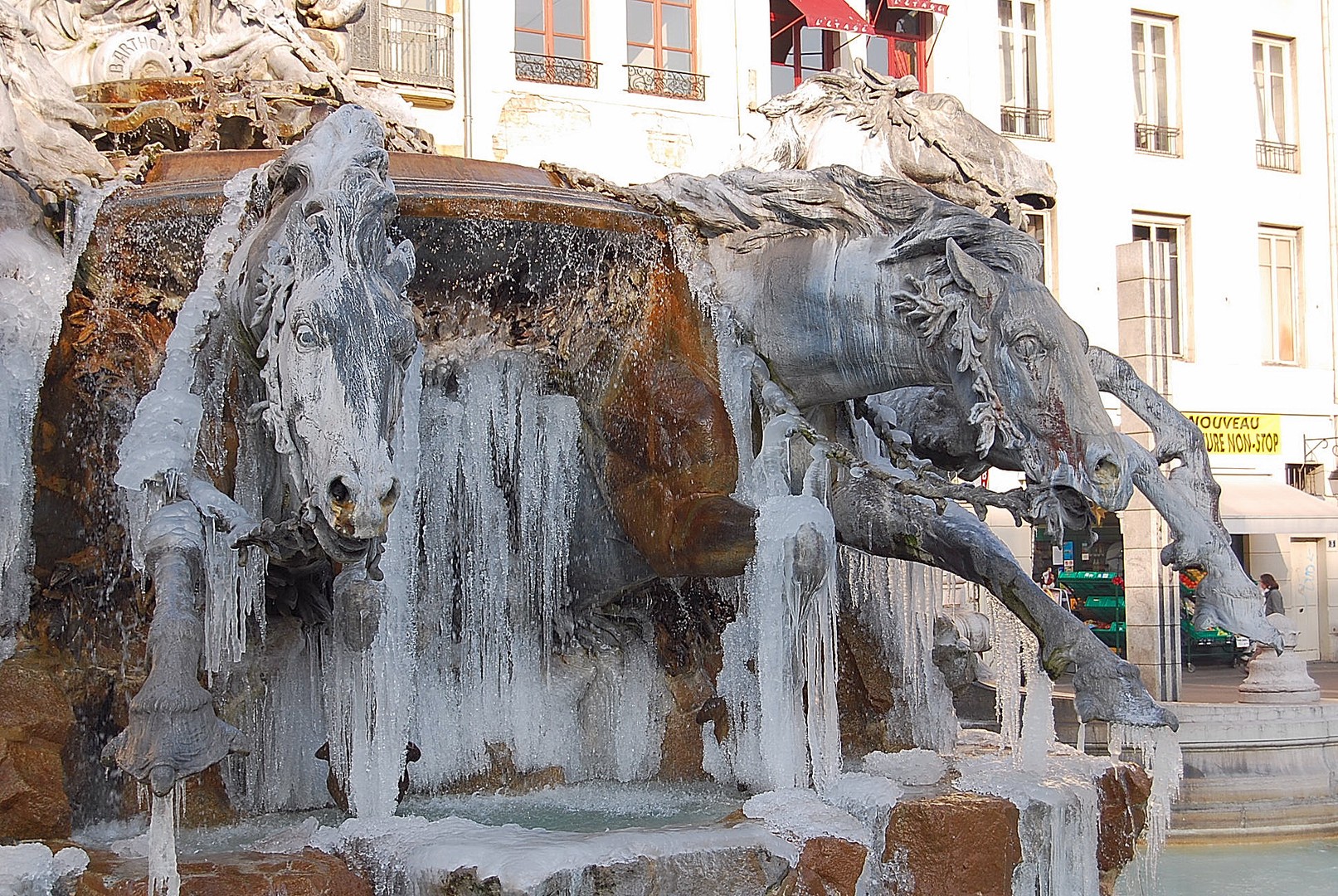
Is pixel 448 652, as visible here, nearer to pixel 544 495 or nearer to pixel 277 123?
pixel 544 495

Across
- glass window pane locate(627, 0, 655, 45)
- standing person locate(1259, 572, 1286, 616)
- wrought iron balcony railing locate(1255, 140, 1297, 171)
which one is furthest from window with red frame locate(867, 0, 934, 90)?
standing person locate(1259, 572, 1286, 616)

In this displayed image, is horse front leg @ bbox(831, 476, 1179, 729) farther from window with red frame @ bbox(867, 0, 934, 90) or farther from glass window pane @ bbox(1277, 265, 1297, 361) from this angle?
glass window pane @ bbox(1277, 265, 1297, 361)

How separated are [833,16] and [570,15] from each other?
3438 millimetres

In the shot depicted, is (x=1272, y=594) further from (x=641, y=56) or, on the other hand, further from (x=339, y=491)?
(x=339, y=491)

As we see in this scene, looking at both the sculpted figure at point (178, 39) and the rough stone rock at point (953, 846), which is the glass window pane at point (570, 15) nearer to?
the sculpted figure at point (178, 39)

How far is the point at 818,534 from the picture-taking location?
4.98m

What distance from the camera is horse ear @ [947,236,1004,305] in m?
5.20

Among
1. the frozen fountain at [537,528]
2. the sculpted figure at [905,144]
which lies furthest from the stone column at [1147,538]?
the frozen fountain at [537,528]

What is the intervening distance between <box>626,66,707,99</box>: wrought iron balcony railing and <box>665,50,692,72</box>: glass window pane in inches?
7.0

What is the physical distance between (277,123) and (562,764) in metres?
3.14

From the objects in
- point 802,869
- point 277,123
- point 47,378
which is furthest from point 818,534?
point 277,123

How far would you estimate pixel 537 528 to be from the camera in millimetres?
5945

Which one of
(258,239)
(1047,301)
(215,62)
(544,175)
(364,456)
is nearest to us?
(364,456)

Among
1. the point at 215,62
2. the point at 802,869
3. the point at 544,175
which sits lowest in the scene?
the point at 802,869
